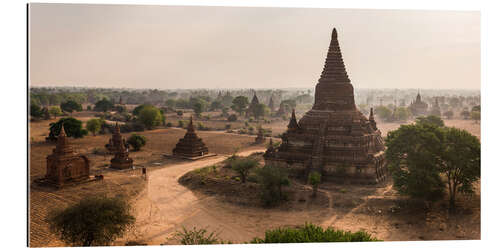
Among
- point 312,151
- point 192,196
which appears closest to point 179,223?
point 192,196

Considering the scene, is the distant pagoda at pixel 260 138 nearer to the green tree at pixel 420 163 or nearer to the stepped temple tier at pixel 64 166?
the stepped temple tier at pixel 64 166

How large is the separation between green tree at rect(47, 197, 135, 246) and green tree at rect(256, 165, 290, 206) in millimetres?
6713

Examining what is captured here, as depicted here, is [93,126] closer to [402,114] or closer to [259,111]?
[259,111]

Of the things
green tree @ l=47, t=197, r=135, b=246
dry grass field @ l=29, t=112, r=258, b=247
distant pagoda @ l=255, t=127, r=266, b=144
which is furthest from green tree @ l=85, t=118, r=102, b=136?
green tree @ l=47, t=197, r=135, b=246

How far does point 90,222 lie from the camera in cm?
1266

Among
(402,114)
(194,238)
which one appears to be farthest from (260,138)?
(194,238)

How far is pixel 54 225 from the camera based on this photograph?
12.7m

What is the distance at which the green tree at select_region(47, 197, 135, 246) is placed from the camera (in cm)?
1259

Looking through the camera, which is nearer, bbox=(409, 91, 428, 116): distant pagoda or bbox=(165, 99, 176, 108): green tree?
bbox=(409, 91, 428, 116): distant pagoda

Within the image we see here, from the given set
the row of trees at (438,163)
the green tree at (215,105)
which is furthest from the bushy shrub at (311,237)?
the green tree at (215,105)

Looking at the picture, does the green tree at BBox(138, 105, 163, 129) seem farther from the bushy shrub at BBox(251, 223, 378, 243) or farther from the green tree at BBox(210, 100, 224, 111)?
the bushy shrub at BBox(251, 223, 378, 243)

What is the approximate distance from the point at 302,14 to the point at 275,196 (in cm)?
824

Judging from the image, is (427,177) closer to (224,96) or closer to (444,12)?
(444,12)

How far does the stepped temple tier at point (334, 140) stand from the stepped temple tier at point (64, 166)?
11.0 metres
